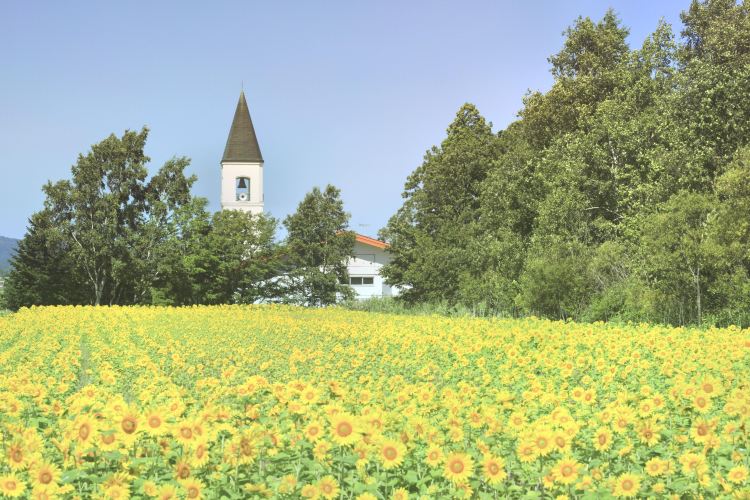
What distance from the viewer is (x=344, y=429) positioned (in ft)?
12.9

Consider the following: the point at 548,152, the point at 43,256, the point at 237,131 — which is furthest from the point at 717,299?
the point at 237,131

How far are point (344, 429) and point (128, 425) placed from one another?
1.07 metres

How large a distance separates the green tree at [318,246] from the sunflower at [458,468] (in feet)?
119

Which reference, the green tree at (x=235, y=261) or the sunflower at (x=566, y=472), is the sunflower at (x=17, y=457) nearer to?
the sunflower at (x=566, y=472)

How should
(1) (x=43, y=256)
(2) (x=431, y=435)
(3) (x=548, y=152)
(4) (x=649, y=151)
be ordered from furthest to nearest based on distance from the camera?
(1) (x=43, y=256), (3) (x=548, y=152), (4) (x=649, y=151), (2) (x=431, y=435)

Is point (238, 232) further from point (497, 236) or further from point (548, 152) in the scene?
point (548, 152)

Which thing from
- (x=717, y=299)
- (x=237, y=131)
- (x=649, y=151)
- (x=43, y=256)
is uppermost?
(x=237, y=131)

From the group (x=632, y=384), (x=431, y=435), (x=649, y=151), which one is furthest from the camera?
(x=649, y=151)

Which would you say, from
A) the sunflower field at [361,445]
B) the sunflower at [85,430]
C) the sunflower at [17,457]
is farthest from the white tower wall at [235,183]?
the sunflower at [17,457]

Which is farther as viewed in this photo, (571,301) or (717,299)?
(571,301)

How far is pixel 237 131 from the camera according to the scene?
51656 mm

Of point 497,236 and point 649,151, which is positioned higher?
point 649,151

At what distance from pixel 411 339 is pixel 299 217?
27.8 meters

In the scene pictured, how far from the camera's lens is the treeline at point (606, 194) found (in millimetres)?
19859
